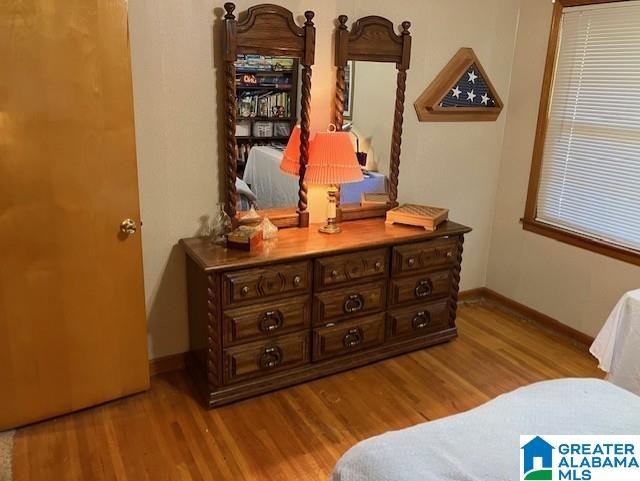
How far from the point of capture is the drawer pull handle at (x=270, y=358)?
8.58ft

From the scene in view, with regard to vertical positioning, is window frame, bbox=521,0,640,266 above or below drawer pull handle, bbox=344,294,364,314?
above

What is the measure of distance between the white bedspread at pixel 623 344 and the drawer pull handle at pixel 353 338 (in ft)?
3.79

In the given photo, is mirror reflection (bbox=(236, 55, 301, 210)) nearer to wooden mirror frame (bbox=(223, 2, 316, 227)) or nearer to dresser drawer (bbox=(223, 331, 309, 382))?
wooden mirror frame (bbox=(223, 2, 316, 227))

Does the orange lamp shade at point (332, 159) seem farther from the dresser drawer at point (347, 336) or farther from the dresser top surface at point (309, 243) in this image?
the dresser drawer at point (347, 336)

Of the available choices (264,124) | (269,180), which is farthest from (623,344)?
(264,124)

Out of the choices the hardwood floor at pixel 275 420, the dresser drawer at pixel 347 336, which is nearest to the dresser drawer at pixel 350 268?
the dresser drawer at pixel 347 336

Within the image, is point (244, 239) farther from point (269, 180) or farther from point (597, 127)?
point (597, 127)

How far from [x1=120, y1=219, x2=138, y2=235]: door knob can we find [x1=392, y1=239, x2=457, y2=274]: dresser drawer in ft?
4.41

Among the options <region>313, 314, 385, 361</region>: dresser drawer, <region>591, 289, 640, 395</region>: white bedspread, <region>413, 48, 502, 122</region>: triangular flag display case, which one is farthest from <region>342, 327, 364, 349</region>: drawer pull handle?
<region>413, 48, 502, 122</region>: triangular flag display case

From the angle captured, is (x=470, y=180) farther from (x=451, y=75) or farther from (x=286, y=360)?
(x=286, y=360)

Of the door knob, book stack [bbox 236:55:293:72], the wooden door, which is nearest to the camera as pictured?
the wooden door

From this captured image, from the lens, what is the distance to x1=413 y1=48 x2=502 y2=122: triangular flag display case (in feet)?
10.8

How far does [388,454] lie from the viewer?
129cm

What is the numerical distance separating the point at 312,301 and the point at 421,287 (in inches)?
29.0
